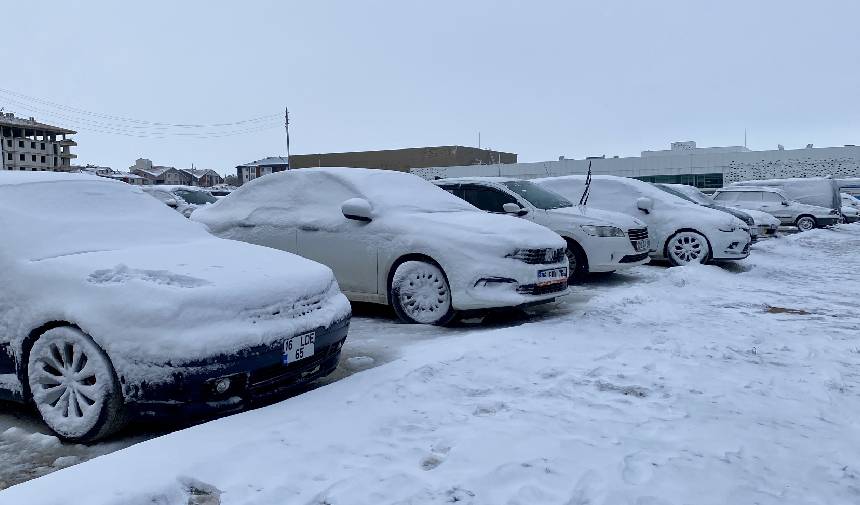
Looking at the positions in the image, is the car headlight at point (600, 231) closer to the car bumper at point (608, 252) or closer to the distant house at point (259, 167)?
the car bumper at point (608, 252)

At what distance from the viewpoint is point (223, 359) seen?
Result: 10.9 feet

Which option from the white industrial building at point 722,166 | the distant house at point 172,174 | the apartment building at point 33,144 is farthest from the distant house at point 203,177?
the white industrial building at point 722,166

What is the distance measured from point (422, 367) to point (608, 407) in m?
1.21

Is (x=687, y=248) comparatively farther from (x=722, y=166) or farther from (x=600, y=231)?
(x=722, y=166)

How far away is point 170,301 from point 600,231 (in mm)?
6516

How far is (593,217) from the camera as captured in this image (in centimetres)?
894

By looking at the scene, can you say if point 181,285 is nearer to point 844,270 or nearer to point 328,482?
point 328,482

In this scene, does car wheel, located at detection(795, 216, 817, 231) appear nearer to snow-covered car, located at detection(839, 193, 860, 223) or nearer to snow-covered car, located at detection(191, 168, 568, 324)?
snow-covered car, located at detection(839, 193, 860, 223)

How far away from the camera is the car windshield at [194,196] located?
1790cm

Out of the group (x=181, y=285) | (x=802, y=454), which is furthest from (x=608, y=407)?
(x=181, y=285)

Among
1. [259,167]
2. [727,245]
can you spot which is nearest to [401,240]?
[727,245]

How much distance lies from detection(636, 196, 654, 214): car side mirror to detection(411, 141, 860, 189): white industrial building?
28.0m

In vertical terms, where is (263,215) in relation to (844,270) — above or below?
above

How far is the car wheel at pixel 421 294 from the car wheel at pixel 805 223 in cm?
1932
